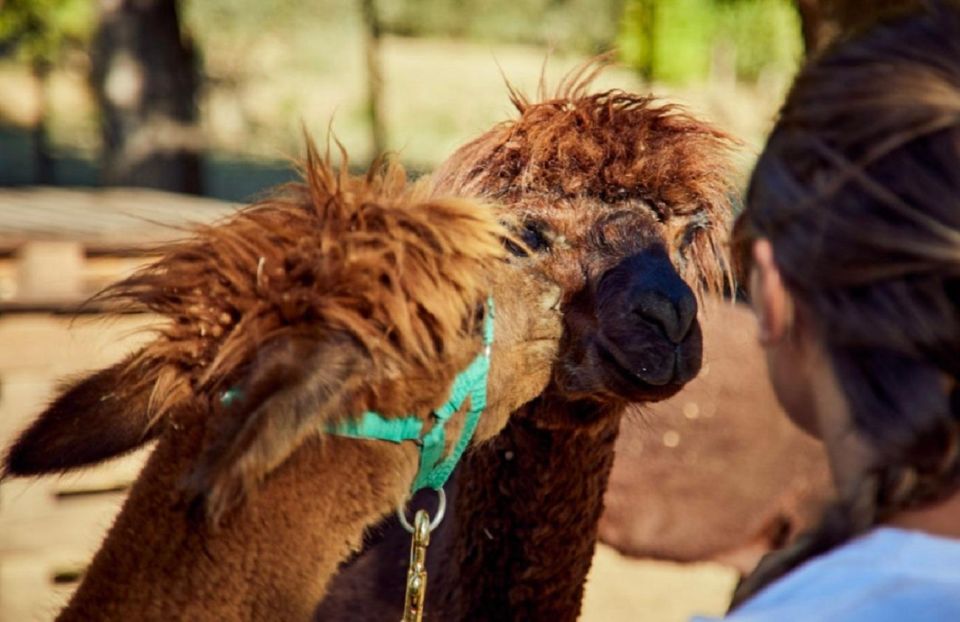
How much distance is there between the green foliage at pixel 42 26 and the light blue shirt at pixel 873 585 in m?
13.1

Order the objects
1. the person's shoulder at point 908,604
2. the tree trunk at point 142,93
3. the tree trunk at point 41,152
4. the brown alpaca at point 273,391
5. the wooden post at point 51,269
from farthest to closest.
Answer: the tree trunk at point 41,152 → the tree trunk at point 142,93 → the wooden post at point 51,269 → the brown alpaca at point 273,391 → the person's shoulder at point 908,604

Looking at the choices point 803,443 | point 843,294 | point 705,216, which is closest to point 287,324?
point 843,294

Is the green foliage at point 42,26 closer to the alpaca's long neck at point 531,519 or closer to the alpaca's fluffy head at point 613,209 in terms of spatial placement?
the alpaca's fluffy head at point 613,209

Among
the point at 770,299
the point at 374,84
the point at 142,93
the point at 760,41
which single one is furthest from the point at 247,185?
the point at 770,299

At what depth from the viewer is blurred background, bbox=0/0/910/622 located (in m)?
4.43

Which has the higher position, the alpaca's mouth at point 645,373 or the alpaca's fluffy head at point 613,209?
the alpaca's fluffy head at point 613,209

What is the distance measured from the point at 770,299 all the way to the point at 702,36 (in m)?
19.7

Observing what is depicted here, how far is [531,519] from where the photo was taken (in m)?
2.70

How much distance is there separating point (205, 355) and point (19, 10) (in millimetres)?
13069

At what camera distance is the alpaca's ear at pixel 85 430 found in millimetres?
1863

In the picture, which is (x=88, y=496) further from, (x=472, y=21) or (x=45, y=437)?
(x=472, y=21)

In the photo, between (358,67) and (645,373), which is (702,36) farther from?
(645,373)

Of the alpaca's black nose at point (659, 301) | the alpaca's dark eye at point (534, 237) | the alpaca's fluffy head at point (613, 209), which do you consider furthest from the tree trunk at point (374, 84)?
the alpaca's black nose at point (659, 301)

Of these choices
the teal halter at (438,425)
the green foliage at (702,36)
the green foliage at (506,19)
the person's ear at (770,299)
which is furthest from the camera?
the green foliage at (506,19)
